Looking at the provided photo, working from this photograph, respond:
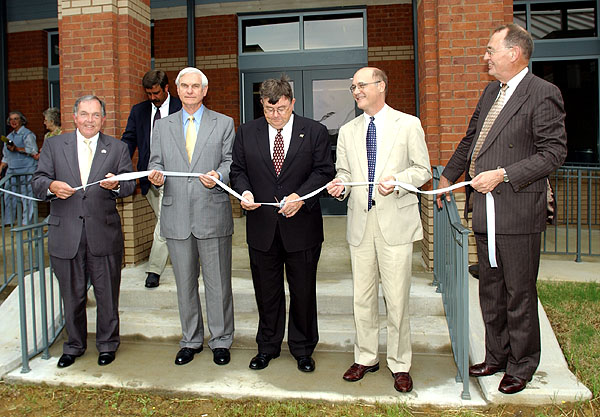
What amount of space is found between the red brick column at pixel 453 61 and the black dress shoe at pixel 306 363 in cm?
257

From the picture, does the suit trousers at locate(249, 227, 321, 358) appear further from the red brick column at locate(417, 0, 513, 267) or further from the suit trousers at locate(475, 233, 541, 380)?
the red brick column at locate(417, 0, 513, 267)

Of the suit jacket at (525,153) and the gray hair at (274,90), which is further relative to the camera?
the gray hair at (274,90)

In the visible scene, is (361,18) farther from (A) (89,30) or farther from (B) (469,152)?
(B) (469,152)

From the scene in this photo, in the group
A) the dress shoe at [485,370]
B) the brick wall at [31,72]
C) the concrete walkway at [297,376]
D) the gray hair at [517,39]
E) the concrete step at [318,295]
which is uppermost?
the brick wall at [31,72]

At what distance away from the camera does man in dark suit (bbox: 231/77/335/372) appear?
13.3 feet

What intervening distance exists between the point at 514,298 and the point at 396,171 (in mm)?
1111

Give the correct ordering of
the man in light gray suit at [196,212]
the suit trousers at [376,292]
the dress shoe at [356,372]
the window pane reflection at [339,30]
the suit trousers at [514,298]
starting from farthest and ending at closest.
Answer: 1. the window pane reflection at [339,30]
2. the man in light gray suit at [196,212]
3. the dress shoe at [356,372]
4. the suit trousers at [376,292]
5. the suit trousers at [514,298]

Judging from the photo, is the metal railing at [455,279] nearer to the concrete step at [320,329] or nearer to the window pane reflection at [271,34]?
the concrete step at [320,329]

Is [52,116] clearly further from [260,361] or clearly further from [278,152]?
[260,361]

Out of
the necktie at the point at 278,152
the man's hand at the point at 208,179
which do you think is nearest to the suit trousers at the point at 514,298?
the necktie at the point at 278,152

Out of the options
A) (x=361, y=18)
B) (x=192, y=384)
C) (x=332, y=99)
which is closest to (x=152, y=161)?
(x=192, y=384)

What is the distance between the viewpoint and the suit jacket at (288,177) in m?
4.07

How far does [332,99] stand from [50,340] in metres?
6.79

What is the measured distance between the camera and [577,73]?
33.7 ft
